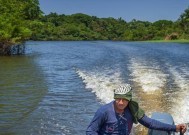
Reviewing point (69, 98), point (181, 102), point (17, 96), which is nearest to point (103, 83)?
point (69, 98)

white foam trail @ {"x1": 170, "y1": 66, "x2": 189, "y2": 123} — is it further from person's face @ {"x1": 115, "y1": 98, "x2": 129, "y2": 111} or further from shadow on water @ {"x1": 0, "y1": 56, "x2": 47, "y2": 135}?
person's face @ {"x1": 115, "y1": 98, "x2": 129, "y2": 111}

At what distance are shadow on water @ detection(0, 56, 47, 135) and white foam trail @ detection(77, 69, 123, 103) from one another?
2065 mm

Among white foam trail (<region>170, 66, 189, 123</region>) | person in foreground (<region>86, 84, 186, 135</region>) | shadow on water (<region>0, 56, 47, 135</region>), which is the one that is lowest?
shadow on water (<region>0, 56, 47, 135</region>)

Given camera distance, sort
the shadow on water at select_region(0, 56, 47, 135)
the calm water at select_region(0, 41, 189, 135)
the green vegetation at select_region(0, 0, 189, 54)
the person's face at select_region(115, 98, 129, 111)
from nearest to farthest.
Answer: the person's face at select_region(115, 98, 129, 111) → the calm water at select_region(0, 41, 189, 135) → the shadow on water at select_region(0, 56, 47, 135) → the green vegetation at select_region(0, 0, 189, 54)

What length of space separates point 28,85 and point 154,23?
5199 inches

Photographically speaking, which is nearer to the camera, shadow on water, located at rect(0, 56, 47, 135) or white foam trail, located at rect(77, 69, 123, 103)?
shadow on water, located at rect(0, 56, 47, 135)

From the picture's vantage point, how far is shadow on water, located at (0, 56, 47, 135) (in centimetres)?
1209

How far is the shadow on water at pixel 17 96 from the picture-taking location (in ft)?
39.7

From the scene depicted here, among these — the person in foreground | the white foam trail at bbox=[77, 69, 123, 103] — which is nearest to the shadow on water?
the white foam trail at bbox=[77, 69, 123, 103]

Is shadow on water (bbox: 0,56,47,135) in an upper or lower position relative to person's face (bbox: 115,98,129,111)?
lower

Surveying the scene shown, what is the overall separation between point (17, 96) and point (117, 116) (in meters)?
11.0

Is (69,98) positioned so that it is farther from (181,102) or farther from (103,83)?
(181,102)

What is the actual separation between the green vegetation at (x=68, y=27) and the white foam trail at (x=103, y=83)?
670 inches

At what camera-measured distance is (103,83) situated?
62.8 ft
